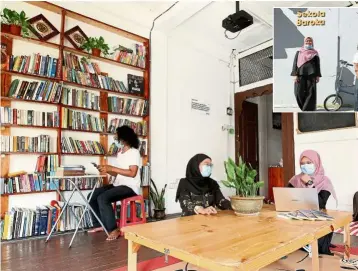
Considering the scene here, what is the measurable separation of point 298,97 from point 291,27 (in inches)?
21.9

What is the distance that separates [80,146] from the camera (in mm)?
3590

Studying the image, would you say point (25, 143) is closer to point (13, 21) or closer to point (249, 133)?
point (13, 21)

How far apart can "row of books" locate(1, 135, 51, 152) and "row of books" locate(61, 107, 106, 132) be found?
29 cm

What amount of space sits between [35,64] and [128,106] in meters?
1.31

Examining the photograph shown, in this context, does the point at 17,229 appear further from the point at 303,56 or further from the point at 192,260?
the point at 303,56

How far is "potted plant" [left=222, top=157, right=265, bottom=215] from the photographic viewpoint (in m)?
1.83

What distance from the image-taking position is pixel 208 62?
5.40 m

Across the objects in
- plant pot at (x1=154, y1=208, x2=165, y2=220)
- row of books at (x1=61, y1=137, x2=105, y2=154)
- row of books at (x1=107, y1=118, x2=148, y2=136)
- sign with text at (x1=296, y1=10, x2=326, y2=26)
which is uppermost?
sign with text at (x1=296, y1=10, x2=326, y2=26)

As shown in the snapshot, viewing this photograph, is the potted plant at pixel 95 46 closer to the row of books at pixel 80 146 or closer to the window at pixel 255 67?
the row of books at pixel 80 146

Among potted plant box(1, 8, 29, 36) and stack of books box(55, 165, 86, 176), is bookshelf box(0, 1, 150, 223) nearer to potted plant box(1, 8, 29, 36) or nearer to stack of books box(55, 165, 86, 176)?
potted plant box(1, 8, 29, 36)

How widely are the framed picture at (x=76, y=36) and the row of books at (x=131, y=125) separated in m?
1.08


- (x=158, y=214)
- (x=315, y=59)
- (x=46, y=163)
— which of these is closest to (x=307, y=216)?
(x=315, y=59)

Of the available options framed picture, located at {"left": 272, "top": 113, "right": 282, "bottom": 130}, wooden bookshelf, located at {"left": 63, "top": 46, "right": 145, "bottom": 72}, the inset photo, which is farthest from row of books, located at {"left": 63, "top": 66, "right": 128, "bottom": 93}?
framed picture, located at {"left": 272, "top": 113, "right": 282, "bottom": 130}

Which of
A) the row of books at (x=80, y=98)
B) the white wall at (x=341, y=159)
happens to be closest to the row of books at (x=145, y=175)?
the row of books at (x=80, y=98)
